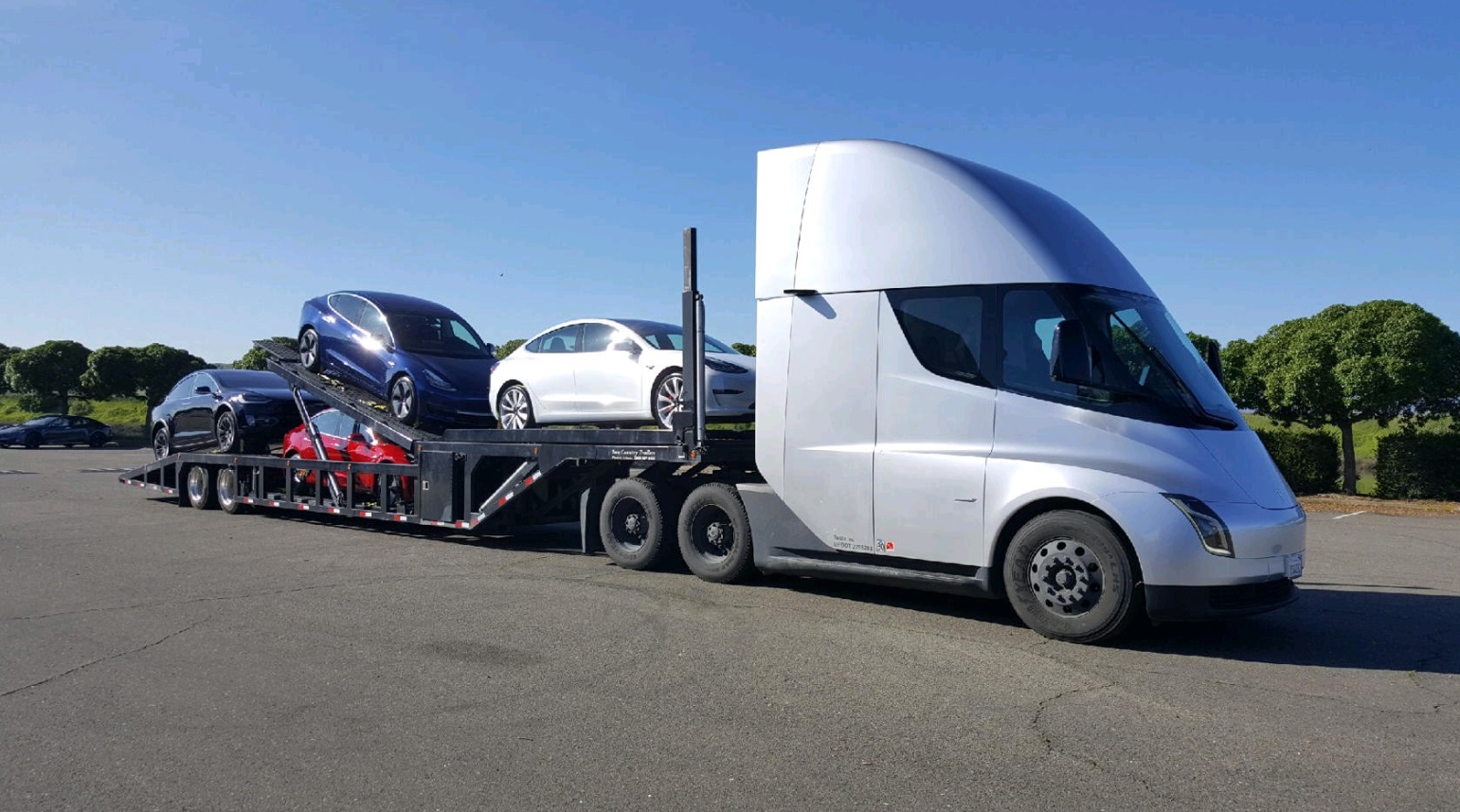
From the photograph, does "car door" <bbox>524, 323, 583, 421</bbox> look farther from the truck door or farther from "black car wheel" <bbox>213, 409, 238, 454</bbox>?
"black car wheel" <bbox>213, 409, 238, 454</bbox>

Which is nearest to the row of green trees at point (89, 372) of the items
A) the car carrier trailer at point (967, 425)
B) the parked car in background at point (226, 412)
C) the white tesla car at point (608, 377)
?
the parked car in background at point (226, 412)

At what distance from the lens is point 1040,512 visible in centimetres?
698

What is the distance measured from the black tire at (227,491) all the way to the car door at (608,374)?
23.8 feet

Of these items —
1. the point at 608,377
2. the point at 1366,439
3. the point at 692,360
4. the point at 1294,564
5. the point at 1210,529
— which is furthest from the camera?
the point at 1366,439

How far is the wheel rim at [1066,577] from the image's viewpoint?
22.0 feet

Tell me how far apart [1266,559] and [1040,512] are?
135cm

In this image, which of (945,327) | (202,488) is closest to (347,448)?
(202,488)

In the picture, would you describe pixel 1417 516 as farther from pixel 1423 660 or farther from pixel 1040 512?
pixel 1040 512

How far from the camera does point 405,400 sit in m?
12.4

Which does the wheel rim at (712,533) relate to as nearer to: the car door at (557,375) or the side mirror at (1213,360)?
the car door at (557,375)

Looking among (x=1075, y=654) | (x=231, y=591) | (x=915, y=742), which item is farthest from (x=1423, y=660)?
(x=231, y=591)

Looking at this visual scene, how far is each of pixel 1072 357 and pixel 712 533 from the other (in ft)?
11.6

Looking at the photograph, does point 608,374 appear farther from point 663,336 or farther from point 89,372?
point 89,372

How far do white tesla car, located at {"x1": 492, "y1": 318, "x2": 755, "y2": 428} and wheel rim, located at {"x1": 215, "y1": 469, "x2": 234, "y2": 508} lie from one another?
5948mm
